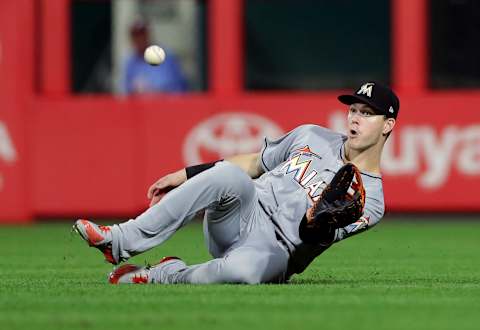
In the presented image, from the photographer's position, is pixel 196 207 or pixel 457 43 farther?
pixel 457 43

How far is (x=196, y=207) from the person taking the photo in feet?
24.4

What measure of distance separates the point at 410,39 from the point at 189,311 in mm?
9606

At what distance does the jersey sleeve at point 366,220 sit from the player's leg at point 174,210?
686mm

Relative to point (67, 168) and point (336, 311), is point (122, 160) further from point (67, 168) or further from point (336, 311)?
point (336, 311)

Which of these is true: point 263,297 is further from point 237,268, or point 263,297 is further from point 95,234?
point 95,234

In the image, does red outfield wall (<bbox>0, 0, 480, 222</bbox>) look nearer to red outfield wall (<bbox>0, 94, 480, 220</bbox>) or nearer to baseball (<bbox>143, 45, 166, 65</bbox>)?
red outfield wall (<bbox>0, 94, 480, 220</bbox>)

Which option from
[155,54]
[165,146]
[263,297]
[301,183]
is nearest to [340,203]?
[301,183]

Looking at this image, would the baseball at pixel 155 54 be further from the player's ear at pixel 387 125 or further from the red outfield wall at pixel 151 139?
the red outfield wall at pixel 151 139

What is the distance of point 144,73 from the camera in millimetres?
15859

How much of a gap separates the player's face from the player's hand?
1.03m

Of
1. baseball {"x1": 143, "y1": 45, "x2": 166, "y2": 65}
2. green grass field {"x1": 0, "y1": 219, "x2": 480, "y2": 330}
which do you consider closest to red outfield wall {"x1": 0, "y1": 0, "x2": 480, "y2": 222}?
green grass field {"x1": 0, "y1": 219, "x2": 480, "y2": 330}

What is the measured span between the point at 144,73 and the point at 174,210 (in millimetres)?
8579

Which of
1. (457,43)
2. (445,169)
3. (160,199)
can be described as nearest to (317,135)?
(160,199)

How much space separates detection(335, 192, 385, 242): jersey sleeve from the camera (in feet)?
25.7
